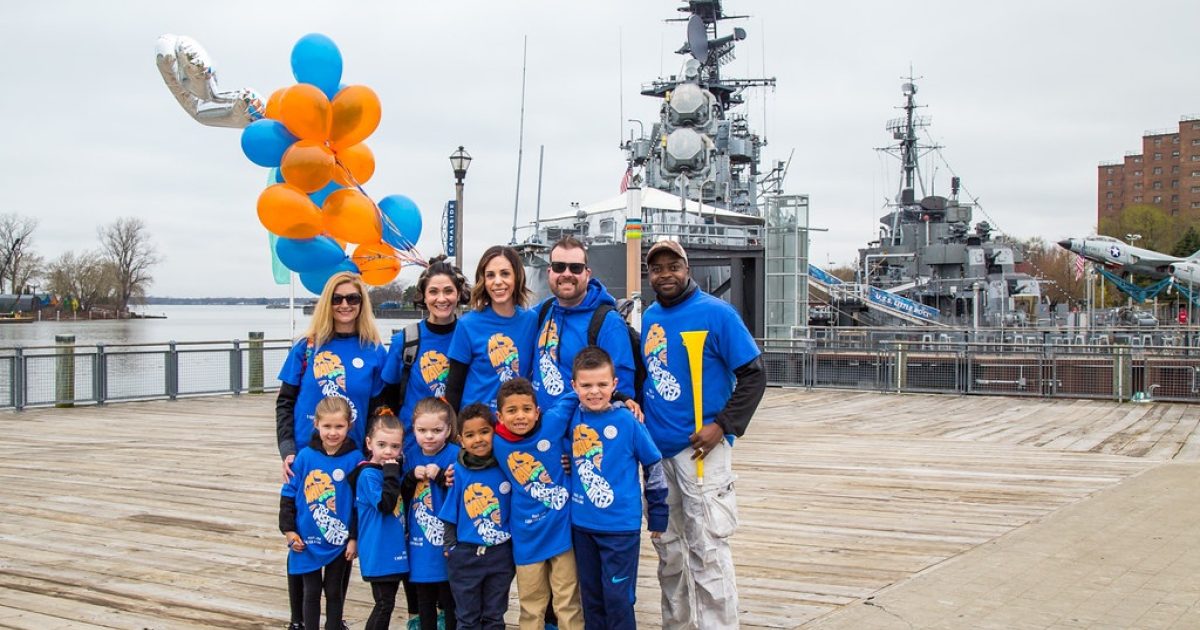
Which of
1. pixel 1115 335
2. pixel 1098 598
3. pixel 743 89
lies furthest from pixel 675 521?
pixel 743 89

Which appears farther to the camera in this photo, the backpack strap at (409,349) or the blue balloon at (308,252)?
the blue balloon at (308,252)

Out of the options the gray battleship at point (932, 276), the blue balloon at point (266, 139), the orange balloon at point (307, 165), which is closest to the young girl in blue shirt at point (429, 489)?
the orange balloon at point (307, 165)

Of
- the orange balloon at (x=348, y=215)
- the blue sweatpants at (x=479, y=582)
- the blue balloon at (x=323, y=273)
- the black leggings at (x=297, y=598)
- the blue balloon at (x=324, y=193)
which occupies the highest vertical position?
the blue balloon at (x=324, y=193)

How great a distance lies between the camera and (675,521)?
4219 mm

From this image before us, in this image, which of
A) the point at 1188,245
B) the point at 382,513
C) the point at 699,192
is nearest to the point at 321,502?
the point at 382,513

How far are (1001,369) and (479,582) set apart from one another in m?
16.1

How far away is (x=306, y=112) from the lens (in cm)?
823

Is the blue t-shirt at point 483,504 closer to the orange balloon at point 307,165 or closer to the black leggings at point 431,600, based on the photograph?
the black leggings at point 431,600

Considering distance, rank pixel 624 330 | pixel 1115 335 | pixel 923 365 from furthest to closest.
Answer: pixel 1115 335, pixel 923 365, pixel 624 330

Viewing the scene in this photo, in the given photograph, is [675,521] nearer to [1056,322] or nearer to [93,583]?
[93,583]

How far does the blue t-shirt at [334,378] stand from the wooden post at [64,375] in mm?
13021

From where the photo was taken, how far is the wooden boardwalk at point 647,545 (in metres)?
5.05

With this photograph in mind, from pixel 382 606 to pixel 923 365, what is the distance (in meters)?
16.3

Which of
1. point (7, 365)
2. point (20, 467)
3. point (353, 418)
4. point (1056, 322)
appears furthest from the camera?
point (1056, 322)
